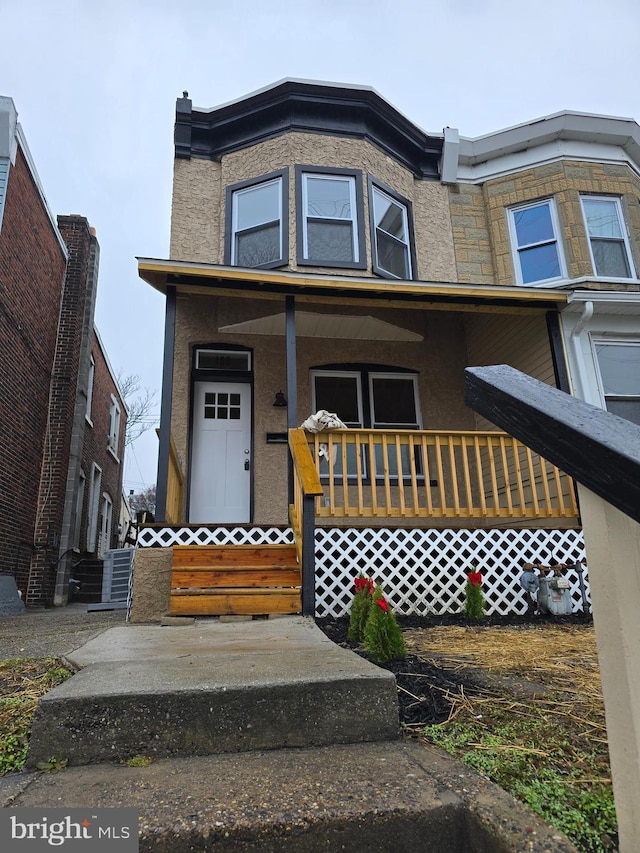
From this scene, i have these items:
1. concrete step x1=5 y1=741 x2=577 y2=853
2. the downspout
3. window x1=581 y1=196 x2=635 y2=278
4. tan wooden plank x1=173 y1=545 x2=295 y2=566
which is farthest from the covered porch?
concrete step x1=5 y1=741 x2=577 y2=853

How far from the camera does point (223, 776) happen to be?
1.34 meters

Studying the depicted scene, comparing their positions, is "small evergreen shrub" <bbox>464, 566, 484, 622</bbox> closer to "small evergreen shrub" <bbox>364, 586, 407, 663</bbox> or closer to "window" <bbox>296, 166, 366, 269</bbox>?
"small evergreen shrub" <bbox>364, 586, 407, 663</bbox>

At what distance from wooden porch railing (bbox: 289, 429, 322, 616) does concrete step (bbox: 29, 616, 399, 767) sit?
257 cm

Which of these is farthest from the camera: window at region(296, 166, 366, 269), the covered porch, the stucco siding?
the stucco siding

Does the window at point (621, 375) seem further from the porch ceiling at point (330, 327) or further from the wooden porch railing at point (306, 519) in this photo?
the wooden porch railing at point (306, 519)

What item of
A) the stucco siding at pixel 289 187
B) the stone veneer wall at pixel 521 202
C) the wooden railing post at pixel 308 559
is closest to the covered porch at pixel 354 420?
the wooden railing post at pixel 308 559

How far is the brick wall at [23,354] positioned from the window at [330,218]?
4741 mm

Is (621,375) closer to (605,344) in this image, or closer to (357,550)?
(605,344)

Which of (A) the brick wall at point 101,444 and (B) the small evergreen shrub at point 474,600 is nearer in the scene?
(B) the small evergreen shrub at point 474,600

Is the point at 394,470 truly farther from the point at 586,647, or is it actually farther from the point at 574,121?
the point at 574,121

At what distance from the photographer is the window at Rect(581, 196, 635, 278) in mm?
8820

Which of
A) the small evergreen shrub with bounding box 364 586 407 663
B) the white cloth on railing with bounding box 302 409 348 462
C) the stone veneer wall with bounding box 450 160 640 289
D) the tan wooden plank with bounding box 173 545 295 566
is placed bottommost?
the small evergreen shrub with bounding box 364 586 407 663

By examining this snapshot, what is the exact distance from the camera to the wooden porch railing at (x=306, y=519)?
4.47m

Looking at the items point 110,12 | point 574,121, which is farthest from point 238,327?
point 110,12
